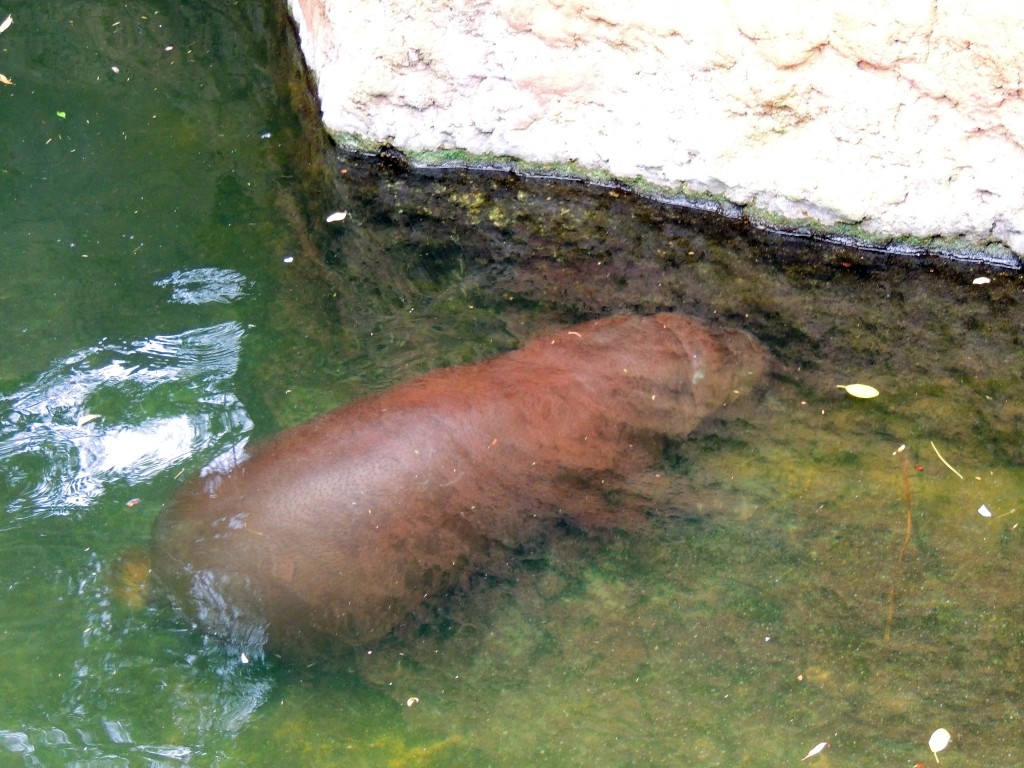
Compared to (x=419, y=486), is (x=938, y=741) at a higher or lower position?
lower

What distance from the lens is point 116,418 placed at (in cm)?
418

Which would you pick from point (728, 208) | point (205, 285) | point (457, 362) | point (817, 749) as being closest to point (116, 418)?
point (205, 285)

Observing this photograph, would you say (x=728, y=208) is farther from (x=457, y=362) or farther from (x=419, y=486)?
(x=419, y=486)

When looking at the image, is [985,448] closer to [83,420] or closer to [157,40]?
[83,420]

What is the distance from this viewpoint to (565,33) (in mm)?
5395

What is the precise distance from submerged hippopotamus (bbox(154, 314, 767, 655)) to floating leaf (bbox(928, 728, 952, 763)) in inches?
53.8

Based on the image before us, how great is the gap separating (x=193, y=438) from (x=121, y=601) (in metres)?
0.77

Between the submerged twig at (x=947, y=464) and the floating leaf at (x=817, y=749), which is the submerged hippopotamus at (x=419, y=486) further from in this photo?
the floating leaf at (x=817, y=749)

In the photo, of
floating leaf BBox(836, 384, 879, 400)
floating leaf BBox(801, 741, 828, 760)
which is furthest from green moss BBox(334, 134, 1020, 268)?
floating leaf BBox(801, 741, 828, 760)

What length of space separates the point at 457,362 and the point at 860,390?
70.8 inches

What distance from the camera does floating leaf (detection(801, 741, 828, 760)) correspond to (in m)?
3.24

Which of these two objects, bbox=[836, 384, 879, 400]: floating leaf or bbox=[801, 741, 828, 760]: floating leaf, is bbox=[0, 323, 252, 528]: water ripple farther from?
bbox=[836, 384, 879, 400]: floating leaf

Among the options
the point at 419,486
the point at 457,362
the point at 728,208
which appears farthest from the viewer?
the point at 728,208

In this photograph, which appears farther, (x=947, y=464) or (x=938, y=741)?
(x=947, y=464)
